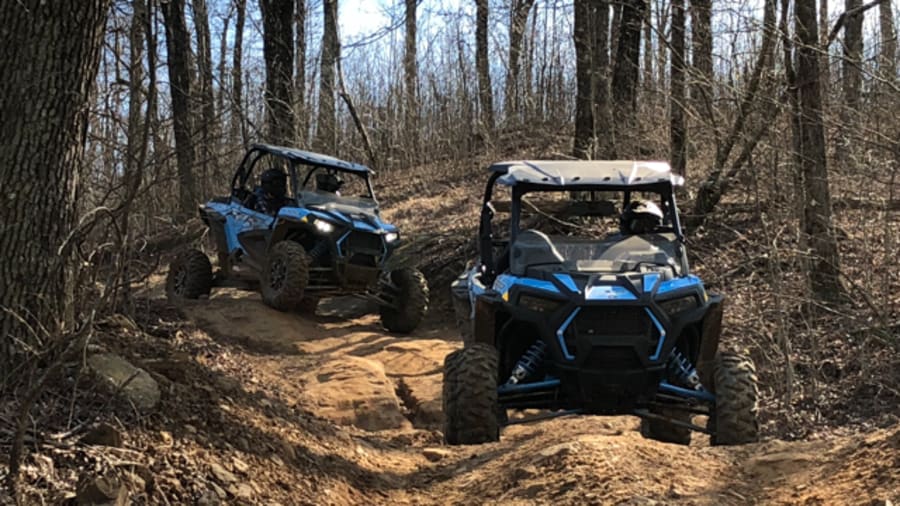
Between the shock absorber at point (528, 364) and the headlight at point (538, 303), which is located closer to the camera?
the headlight at point (538, 303)

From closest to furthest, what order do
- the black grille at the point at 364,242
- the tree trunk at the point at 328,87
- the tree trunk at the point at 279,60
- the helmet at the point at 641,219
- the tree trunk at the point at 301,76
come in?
the helmet at the point at 641,219, the black grille at the point at 364,242, the tree trunk at the point at 279,60, the tree trunk at the point at 301,76, the tree trunk at the point at 328,87

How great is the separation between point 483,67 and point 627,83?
27.2 feet

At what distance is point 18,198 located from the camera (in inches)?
159

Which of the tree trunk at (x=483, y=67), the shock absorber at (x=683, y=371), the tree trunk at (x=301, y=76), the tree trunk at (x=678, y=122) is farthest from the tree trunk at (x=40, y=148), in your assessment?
the tree trunk at (x=483, y=67)

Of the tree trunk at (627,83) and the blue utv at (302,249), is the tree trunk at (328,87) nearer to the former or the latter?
the tree trunk at (627,83)

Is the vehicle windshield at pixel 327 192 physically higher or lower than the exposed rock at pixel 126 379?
higher

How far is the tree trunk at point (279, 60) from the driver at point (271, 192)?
17.3 feet

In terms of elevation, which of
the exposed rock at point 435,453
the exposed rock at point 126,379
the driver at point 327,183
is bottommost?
the exposed rock at point 435,453

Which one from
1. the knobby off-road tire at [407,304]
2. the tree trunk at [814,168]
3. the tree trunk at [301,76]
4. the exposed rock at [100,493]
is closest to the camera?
the exposed rock at [100,493]

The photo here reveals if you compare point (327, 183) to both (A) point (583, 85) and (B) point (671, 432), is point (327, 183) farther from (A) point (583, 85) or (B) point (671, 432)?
(B) point (671, 432)

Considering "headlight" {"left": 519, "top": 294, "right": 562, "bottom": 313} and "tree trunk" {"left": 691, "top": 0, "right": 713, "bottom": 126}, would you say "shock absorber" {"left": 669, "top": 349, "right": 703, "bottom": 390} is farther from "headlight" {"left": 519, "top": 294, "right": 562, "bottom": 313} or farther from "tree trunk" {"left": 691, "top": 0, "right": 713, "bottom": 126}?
"tree trunk" {"left": 691, "top": 0, "right": 713, "bottom": 126}

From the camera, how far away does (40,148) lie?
13.6 feet

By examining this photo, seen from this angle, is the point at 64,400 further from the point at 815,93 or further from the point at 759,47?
the point at 759,47

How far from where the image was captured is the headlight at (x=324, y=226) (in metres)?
9.77
